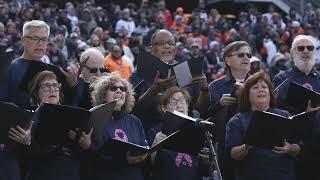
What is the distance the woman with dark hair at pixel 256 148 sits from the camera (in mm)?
6898

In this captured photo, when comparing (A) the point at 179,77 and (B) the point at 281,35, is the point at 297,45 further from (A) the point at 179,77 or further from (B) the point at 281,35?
(B) the point at 281,35

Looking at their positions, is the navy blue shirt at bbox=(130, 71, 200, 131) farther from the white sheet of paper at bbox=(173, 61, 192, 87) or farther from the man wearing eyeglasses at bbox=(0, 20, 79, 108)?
the man wearing eyeglasses at bbox=(0, 20, 79, 108)

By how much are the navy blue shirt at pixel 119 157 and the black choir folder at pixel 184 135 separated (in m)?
0.35

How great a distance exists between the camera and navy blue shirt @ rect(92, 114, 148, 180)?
6688 millimetres

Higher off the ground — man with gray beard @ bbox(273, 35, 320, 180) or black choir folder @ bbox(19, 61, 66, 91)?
black choir folder @ bbox(19, 61, 66, 91)

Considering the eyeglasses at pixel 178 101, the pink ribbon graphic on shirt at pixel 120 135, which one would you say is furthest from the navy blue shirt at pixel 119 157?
the eyeglasses at pixel 178 101

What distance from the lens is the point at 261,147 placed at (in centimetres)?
672

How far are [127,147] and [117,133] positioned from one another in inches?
15.8

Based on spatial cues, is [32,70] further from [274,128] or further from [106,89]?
[274,128]

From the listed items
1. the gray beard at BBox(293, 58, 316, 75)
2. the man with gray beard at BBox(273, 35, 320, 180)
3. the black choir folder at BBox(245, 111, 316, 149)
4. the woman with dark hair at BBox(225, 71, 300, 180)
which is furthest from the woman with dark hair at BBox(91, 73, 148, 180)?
the gray beard at BBox(293, 58, 316, 75)

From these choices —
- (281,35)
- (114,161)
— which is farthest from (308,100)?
(281,35)

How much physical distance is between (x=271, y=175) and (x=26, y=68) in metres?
2.28

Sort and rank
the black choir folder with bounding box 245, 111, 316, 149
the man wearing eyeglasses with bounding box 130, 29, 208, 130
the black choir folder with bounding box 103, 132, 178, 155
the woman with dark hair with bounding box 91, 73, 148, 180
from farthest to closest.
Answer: the man wearing eyeglasses with bounding box 130, 29, 208, 130
the woman with dark hair with bounding box 91, 73, 148, 180
the black choir folder with bounding box 245, 111, 316, 149
the black choir folder with bounding box 103, 132, 178, 155

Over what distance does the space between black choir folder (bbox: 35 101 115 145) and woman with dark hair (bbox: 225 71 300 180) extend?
1.15m
